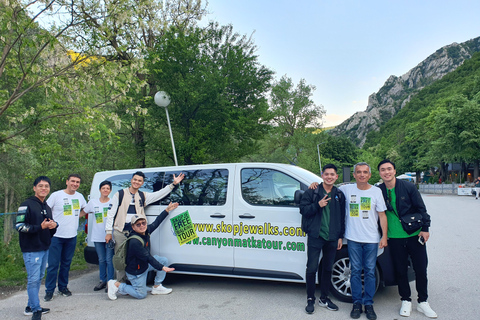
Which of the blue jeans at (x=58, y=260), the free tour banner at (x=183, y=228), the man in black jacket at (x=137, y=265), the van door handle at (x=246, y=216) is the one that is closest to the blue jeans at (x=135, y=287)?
the man in black jacket at (x=137, y=265)

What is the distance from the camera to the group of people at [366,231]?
14.1 feet

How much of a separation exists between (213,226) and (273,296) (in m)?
1.33

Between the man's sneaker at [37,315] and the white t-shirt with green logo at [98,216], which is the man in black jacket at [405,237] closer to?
the white t-shirt with green logo at [98,216]

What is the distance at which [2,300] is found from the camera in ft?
17.5

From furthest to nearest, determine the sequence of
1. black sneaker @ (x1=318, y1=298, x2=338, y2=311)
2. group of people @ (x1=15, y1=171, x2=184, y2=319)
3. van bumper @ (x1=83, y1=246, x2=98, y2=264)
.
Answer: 1. van bumper @ (x1=83, y1=246, x2=98, y2=264)
2. group of people @ (x1=15, y1=171, x2=184, y2=319)
3. black sneaker @ (x1=318, y1=298, x2=338, y2=311)

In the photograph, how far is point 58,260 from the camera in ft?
17.7

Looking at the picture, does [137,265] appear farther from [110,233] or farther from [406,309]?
[406,309]

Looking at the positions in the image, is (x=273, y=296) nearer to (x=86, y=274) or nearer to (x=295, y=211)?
(x=295, y=211)

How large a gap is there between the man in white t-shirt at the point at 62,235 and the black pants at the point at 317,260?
3.56m

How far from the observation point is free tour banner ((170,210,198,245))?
546 centimetres

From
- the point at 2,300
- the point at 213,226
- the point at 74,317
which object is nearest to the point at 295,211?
the point at 213,226

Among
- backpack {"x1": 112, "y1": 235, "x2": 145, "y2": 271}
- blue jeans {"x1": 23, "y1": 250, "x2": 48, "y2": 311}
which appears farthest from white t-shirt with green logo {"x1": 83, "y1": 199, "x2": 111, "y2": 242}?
blue jeans {"x1": 23, "y1": 250, "x2": 48, "y2": 311}

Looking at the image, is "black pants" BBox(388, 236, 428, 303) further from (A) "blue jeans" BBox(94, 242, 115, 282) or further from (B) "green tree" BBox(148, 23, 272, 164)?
(B) "green tree" BBox(148, 23, 272, 164)

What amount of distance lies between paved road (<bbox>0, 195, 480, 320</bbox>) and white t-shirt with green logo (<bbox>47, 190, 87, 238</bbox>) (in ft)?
3.28
